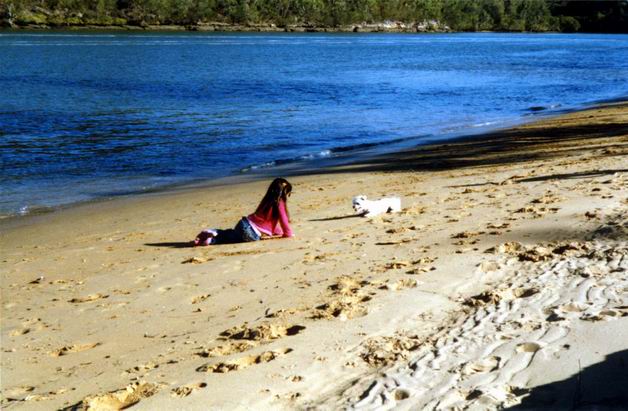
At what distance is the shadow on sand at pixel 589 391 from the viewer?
4.12m

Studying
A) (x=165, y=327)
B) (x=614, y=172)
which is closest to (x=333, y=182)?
(x=614, y=172)

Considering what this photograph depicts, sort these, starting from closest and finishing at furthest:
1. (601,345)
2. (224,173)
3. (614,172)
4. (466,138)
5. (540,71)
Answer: (601,345) < (614,172) < (224,173) < (466,138) < (540,71)

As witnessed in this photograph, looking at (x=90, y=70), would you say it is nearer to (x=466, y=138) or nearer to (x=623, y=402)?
(x=466, y=138)

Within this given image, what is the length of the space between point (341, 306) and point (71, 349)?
7.39ft

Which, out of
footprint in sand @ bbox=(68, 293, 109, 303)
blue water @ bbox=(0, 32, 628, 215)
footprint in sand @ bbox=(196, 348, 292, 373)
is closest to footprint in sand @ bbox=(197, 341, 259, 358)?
footprint in sand @ bbox=(196, 348, 292, 373)

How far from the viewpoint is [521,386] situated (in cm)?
447

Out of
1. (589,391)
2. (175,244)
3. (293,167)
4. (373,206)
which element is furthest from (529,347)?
(293,167)

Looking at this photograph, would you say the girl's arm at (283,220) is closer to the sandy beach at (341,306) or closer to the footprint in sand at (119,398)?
the sandy beach at (341,306)

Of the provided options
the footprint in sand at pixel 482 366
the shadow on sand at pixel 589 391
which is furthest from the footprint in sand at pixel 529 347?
the shadow on sand at pixel 589 391

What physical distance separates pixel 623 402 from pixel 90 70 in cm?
4967

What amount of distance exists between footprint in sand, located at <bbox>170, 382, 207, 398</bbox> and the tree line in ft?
387

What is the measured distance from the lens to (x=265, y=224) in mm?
9516

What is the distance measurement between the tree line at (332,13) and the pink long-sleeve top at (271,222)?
11362cm

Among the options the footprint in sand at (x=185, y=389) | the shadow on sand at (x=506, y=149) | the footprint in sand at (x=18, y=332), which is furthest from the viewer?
the shadow on sand at (x=506, y=149)
